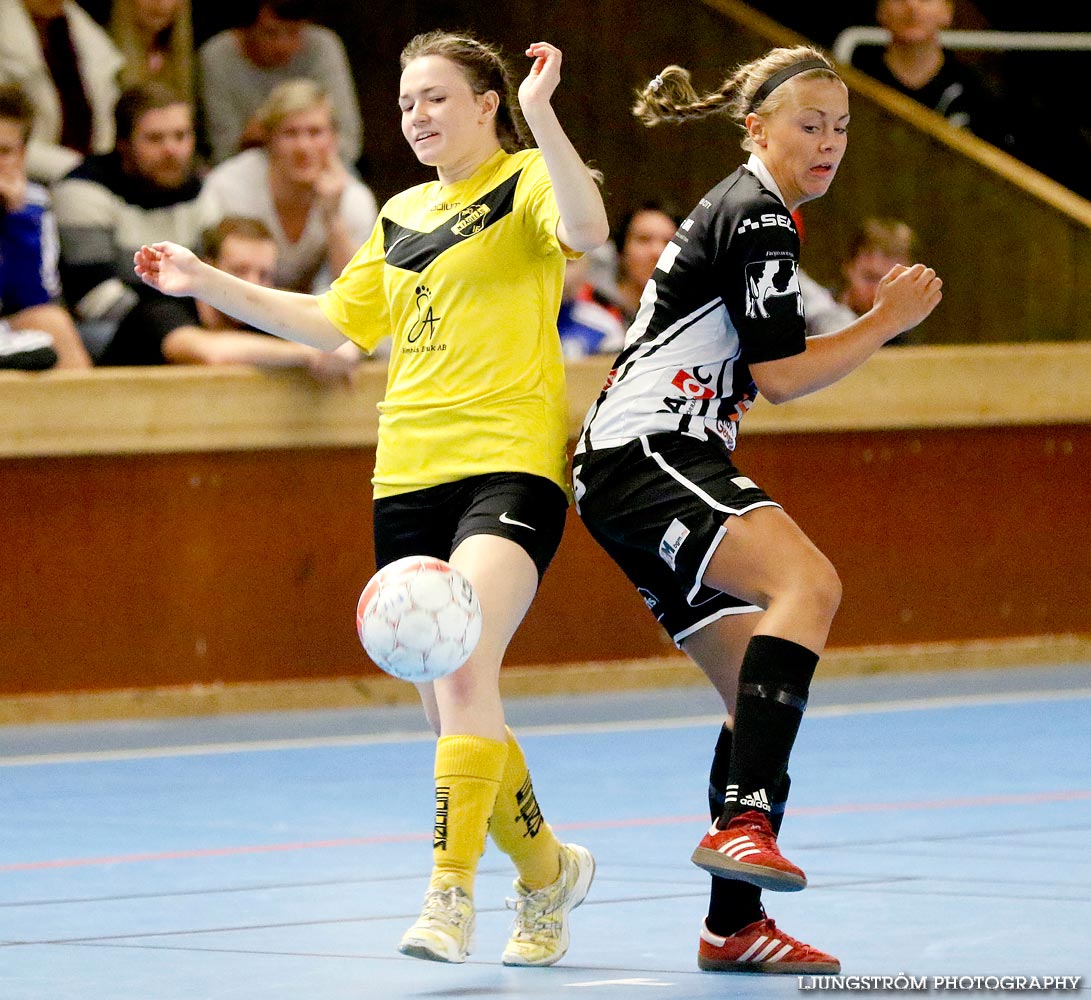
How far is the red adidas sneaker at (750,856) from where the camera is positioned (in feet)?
14.1

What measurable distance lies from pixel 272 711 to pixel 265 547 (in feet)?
2.15

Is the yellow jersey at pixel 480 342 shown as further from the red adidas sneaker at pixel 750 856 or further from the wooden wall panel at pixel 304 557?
the wooden wall panel at pixel 304 557

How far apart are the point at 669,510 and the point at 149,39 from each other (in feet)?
21.2

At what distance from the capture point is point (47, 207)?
8.82 m

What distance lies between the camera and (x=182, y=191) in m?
9.25

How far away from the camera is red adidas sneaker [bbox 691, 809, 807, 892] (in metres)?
4.29

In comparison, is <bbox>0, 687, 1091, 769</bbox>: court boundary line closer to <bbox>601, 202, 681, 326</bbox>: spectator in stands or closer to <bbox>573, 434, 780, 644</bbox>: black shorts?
<bbox>601, 202, 681, 326</bbox>: spectator in stands

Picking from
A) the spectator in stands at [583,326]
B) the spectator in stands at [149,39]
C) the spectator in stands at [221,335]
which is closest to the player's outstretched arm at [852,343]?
the spectator in stands at [221,335]

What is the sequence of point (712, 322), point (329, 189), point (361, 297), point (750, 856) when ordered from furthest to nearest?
point (329, 189), point (361, 297), point (712, 322), point (750, 856)

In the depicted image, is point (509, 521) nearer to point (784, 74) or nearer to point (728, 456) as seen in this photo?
point (728, 456)

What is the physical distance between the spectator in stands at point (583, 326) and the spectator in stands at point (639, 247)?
13cm

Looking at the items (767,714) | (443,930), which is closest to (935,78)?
(767,714)

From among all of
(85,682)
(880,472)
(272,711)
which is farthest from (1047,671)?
(85,682)

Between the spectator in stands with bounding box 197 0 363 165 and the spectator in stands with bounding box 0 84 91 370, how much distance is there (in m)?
1.56
